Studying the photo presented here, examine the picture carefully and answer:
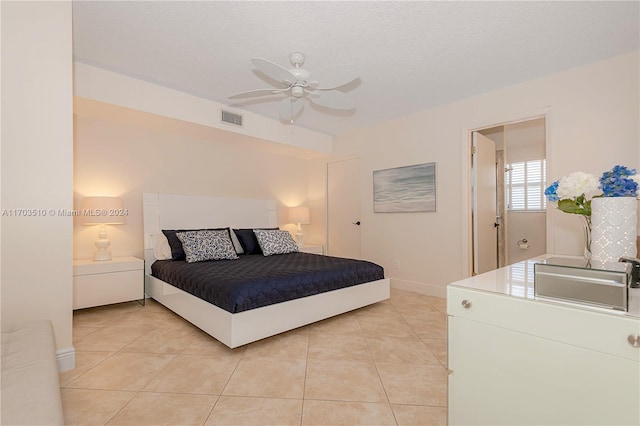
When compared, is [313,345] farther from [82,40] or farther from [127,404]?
[82,40]

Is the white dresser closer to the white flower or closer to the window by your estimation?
the white flower

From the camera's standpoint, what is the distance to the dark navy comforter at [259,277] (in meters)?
2.33

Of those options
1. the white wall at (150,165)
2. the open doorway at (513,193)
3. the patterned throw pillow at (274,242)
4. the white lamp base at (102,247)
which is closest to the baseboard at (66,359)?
the white lamp base at (102,247)

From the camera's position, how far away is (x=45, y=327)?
1632 millimetres

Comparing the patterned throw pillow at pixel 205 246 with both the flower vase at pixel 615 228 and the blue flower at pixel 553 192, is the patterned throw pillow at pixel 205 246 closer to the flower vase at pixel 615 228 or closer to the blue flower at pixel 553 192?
the blue flower at pixel 553 192

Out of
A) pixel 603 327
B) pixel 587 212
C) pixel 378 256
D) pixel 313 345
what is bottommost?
pixel 313 345

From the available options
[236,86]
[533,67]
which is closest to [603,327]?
[533,67]

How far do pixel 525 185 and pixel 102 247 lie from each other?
18.8 feet

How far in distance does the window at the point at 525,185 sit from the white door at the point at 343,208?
237 centimetres

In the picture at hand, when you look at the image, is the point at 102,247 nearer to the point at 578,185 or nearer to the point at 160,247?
the point at 160,247

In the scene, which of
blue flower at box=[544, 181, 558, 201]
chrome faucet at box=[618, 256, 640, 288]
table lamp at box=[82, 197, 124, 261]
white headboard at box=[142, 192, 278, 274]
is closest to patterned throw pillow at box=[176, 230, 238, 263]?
white headboard at box=[142, 192, 278, 274]

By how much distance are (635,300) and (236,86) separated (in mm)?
3409

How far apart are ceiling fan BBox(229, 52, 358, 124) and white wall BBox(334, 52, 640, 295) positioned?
5.16 feet

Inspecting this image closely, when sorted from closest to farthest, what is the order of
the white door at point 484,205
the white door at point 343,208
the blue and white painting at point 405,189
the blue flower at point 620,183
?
the blue flower at point 620,183 → the white door at point 484,205 → the blue and white painting at point 405,189 → the white door at point 343,208
